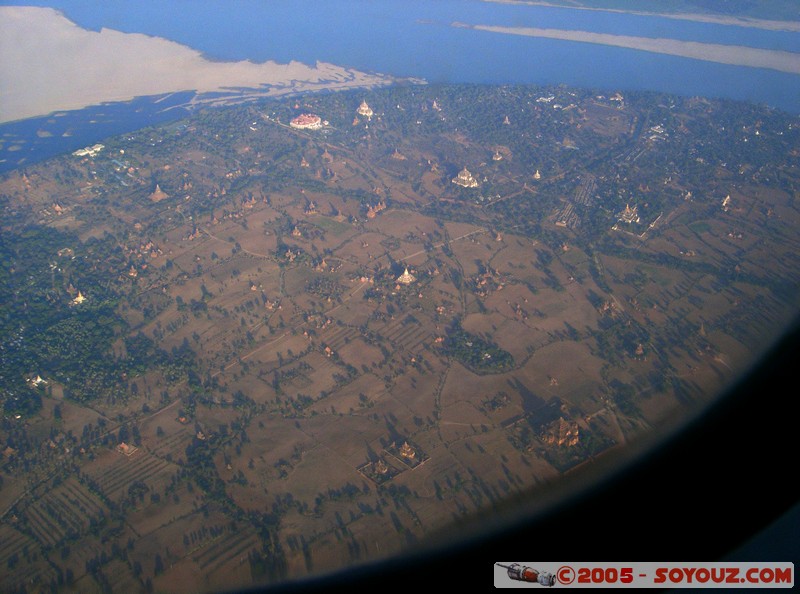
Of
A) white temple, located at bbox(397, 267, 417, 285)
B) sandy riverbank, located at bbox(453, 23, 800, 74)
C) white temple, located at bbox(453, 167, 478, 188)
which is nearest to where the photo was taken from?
white temple, located at bbox(397, 267, 417, 285)

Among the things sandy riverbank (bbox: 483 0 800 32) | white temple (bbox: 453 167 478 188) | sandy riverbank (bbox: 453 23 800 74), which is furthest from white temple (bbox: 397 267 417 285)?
sandy riverbank (bbox: 483 0 800 32)

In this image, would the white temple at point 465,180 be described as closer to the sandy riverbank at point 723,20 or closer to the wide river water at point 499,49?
the wide river water at point 499,49

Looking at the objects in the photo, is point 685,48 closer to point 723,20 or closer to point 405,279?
point 723,20

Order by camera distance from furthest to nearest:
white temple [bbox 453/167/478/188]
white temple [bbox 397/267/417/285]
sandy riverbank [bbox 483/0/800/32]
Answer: sandy riverbank [bbox 483/0/800/32] < white temple [bbox 453/167/478/188] < white temple [bbox 397/267/417/285]

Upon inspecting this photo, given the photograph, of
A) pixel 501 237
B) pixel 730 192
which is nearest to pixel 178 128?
pixel 501 237

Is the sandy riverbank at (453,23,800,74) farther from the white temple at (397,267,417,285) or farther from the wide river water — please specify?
the white temple at (397,267,417,285)

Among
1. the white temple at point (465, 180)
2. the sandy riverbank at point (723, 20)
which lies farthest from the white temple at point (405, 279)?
the sandy riverbank at point (723, 20)

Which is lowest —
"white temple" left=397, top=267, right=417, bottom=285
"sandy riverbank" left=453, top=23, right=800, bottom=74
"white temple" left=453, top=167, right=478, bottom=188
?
"white temple" left=397, top=267, right=417, bottom=285

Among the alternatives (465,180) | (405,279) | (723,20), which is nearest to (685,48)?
(723,20)

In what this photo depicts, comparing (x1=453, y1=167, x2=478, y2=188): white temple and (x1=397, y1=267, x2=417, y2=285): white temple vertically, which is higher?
(x1=453, y1=167, x2=478, y2=188): white temple

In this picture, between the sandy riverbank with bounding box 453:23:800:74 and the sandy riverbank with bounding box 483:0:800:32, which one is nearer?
the sandy riverbank with bounding box 453:23:800:74

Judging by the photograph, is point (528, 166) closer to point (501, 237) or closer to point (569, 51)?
point (501, 237)
